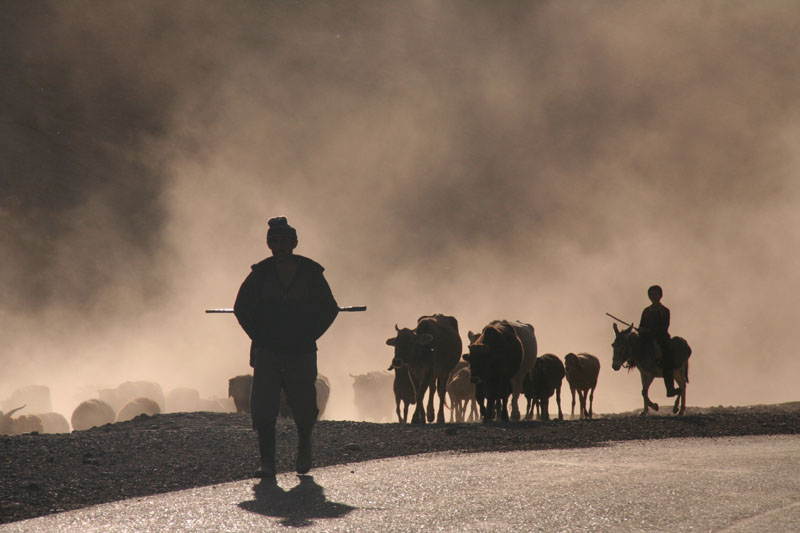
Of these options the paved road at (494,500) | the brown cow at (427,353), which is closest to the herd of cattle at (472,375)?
the brown cow at (427,353)

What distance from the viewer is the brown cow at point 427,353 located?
60.9 feet

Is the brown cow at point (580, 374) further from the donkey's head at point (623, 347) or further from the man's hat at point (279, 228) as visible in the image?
the man's hat at point (279, 228)

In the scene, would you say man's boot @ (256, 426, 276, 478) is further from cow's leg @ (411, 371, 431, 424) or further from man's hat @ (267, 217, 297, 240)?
cow's leg @ (411, 371, 431, 424)

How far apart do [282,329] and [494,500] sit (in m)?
2.62

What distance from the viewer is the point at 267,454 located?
799 cm

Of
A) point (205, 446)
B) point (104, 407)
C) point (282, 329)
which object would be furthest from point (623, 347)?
point (104, 407)

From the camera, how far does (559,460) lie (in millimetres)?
8836

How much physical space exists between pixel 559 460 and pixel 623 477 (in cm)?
137

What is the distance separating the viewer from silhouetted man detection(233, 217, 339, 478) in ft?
26.6

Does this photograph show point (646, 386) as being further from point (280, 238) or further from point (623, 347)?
point (280, 238)

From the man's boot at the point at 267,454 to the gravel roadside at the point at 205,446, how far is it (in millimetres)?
450

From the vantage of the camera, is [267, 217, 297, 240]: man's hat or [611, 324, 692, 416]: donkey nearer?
[267, 217, 297, 240]: man's hat

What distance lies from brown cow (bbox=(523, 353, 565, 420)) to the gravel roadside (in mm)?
7553

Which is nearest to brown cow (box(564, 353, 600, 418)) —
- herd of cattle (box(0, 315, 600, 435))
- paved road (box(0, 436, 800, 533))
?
herd of cattle (box(0, 315, 600, 435))
